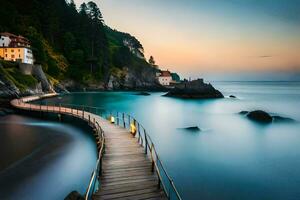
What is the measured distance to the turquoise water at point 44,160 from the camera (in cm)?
1295

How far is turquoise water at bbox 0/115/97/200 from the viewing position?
42.5ft

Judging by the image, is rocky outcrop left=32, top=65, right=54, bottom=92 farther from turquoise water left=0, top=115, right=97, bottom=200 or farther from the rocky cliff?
turquoise water left=0, top=115, right=97, bottom=200

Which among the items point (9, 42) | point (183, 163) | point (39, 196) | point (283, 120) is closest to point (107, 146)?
point (39, 196)

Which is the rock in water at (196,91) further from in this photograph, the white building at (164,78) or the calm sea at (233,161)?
the white building at (164,78)

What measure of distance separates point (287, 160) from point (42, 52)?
8147 cm

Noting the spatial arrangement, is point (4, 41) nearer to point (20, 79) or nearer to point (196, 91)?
point (20, 79)

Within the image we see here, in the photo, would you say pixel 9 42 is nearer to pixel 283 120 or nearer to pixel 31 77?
pixel 31 77

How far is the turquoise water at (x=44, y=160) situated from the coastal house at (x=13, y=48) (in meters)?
53.9

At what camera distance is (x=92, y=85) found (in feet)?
319

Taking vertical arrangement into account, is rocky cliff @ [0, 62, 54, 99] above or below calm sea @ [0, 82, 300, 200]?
above

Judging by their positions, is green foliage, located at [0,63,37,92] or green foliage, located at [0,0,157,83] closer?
green foliage, located at [0,63,37,92]

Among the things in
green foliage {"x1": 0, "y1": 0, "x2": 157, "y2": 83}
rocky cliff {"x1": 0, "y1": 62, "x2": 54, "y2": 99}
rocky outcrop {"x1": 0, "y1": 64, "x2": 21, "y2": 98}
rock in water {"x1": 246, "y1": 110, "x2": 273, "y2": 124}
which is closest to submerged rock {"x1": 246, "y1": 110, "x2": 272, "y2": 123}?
rock in water {"x1": 246, "y1": 110, "x2": 273, "y2": 124}

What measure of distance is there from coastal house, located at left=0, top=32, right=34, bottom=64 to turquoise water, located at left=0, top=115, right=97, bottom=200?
53892 millimetres

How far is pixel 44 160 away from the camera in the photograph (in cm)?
1692
